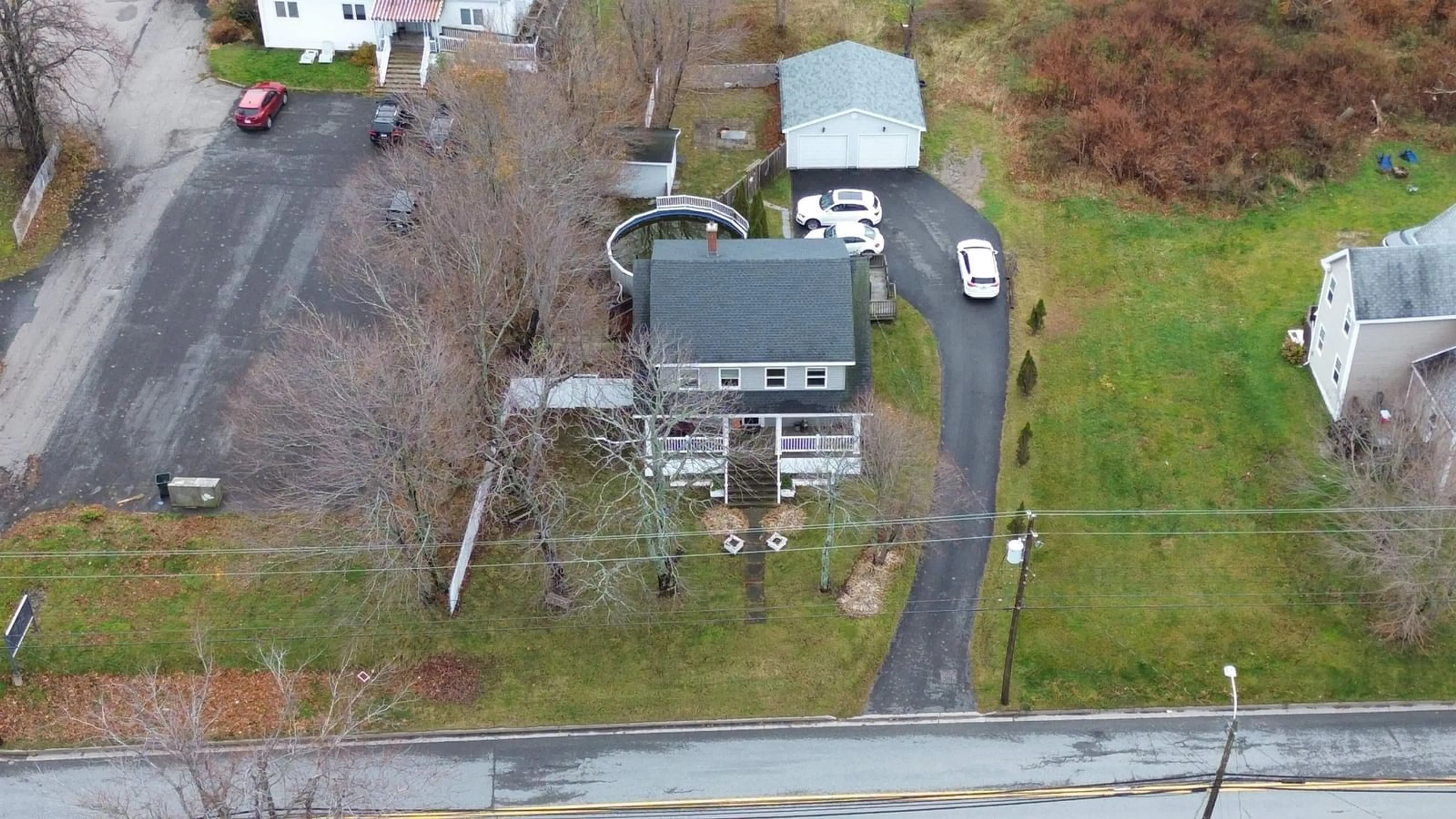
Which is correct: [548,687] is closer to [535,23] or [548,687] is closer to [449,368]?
[449,368]

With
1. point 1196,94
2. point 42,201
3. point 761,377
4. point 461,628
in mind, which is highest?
point 1196,94

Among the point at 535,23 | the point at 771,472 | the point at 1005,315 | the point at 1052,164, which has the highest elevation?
the point at 535,23

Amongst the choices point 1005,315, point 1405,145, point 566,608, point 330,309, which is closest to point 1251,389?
point 1005,315

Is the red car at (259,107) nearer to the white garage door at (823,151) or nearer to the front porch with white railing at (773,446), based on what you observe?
the white garage door at (823,151)

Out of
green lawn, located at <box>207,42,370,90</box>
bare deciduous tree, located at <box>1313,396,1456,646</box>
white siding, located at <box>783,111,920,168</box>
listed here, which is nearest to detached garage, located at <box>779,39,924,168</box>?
white siding, located at <box>783,111,920,168</box>

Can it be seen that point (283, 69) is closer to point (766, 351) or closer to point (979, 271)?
point (766, 351)

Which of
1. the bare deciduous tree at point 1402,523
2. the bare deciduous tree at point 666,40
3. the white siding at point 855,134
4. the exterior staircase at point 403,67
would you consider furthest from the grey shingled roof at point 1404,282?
the exterior staircase at point 403,67

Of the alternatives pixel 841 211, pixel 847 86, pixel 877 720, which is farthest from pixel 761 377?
pixel 847 86
